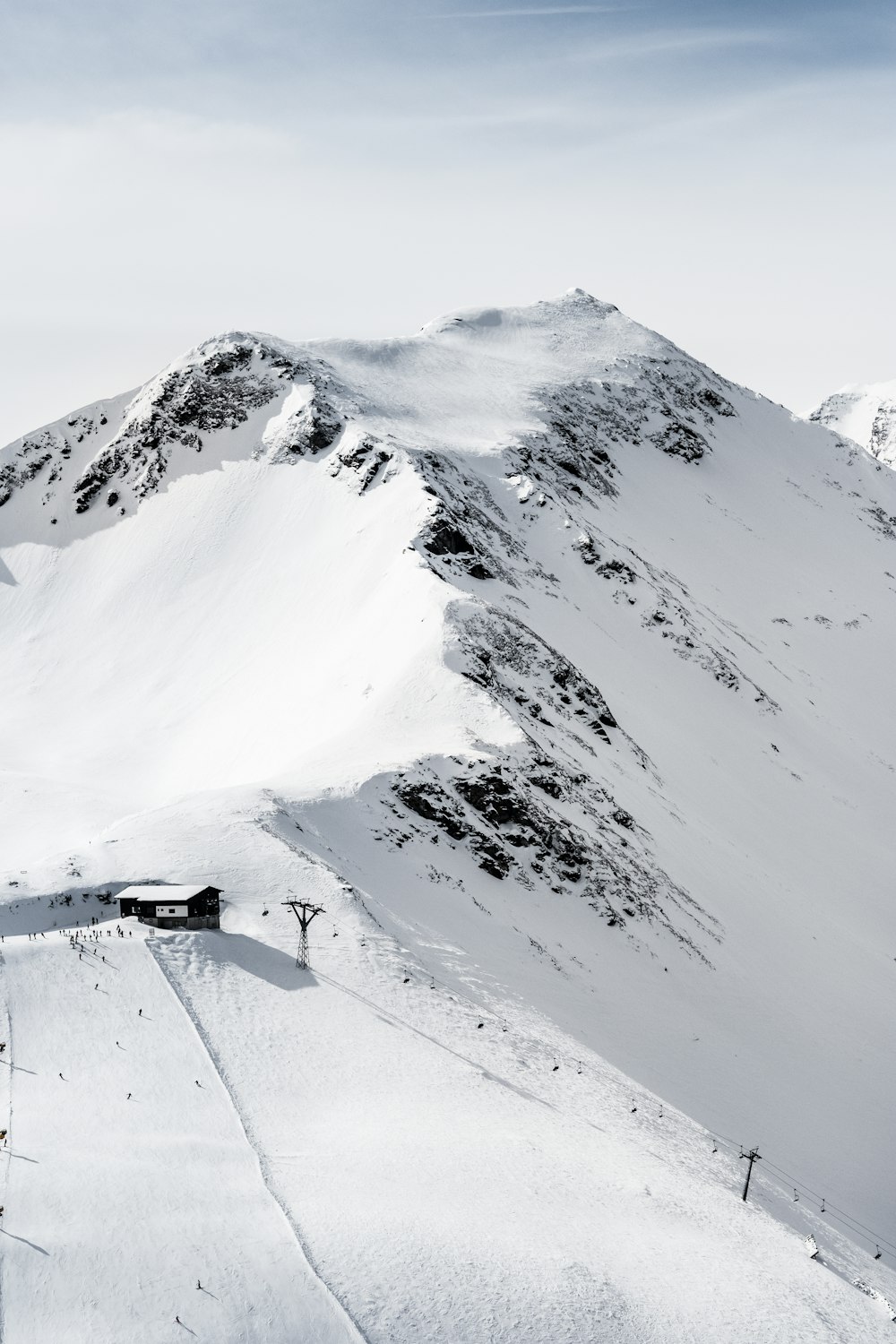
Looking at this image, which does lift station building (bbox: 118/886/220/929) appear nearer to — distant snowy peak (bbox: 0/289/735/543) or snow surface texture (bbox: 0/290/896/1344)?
snow surface texture (bbox: 0/290/896/1344)

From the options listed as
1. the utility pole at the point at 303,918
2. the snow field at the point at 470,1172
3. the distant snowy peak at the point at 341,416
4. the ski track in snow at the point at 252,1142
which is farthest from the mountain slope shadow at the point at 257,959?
the distant snowy peak at the point at 341,416

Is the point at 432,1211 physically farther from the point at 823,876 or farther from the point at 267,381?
the point at 267,381

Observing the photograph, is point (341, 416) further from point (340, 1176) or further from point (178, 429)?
point (340, 1176)

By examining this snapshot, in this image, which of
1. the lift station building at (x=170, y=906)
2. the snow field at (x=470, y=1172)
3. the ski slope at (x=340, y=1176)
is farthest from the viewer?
the lift station building at (x=170, y=906)

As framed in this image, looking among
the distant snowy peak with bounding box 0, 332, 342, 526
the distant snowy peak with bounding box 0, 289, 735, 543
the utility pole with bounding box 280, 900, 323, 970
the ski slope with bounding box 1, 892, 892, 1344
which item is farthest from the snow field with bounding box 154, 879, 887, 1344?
the distant snowy peak with bounding box 0, 332, 342, 526

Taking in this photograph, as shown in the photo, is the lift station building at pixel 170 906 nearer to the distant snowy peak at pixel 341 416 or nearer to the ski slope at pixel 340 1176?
the ski slope at pixel 340 1176

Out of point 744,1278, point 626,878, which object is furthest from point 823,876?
point 744,1278

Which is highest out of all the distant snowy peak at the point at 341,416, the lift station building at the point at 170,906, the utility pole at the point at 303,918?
the distant snowy peak at the point at 341,416
